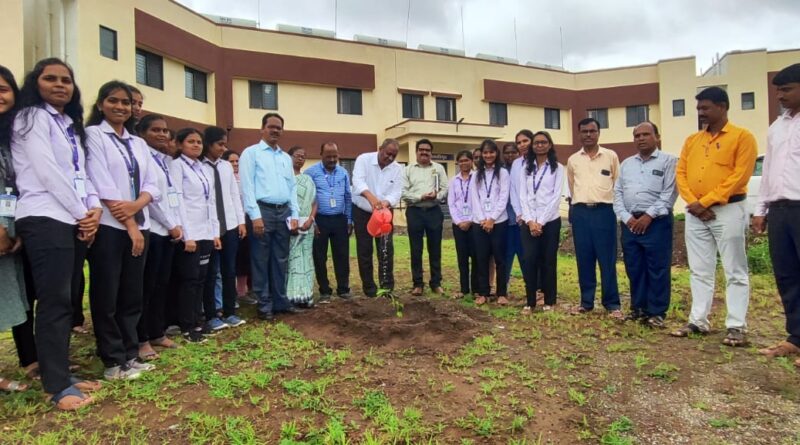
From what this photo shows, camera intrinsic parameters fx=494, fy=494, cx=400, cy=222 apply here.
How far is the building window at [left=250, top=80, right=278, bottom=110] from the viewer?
17.7m

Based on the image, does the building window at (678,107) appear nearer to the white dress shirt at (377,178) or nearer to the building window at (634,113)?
the building window at (634,113)

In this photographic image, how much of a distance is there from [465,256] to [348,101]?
14.6 meters

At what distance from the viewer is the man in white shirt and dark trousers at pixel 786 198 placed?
3477mm

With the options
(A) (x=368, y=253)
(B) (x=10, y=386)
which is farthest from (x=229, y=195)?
(B) (x=10, y=386)

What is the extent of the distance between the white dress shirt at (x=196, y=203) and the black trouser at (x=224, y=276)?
0.36m

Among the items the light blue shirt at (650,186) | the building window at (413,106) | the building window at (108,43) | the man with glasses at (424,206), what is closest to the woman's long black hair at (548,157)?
the light blue shirt at (650,186)

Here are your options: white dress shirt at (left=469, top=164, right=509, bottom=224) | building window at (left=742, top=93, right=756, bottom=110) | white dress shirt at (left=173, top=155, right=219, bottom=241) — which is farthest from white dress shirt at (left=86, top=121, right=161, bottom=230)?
building window at (left=742, top=93, right=756, bottom=110)

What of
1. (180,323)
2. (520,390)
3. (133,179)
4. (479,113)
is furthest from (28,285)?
(479,113)

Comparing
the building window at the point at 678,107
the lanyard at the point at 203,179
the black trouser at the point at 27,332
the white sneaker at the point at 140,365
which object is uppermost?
the building window at the point at 678,107

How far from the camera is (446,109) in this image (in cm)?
2127

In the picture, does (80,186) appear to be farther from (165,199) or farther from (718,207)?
(718,207)

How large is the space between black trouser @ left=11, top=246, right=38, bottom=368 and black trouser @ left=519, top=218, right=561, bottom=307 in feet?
13.9

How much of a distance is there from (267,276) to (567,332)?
2850 mm

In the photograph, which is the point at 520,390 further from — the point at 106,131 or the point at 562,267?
the point at 562,267
